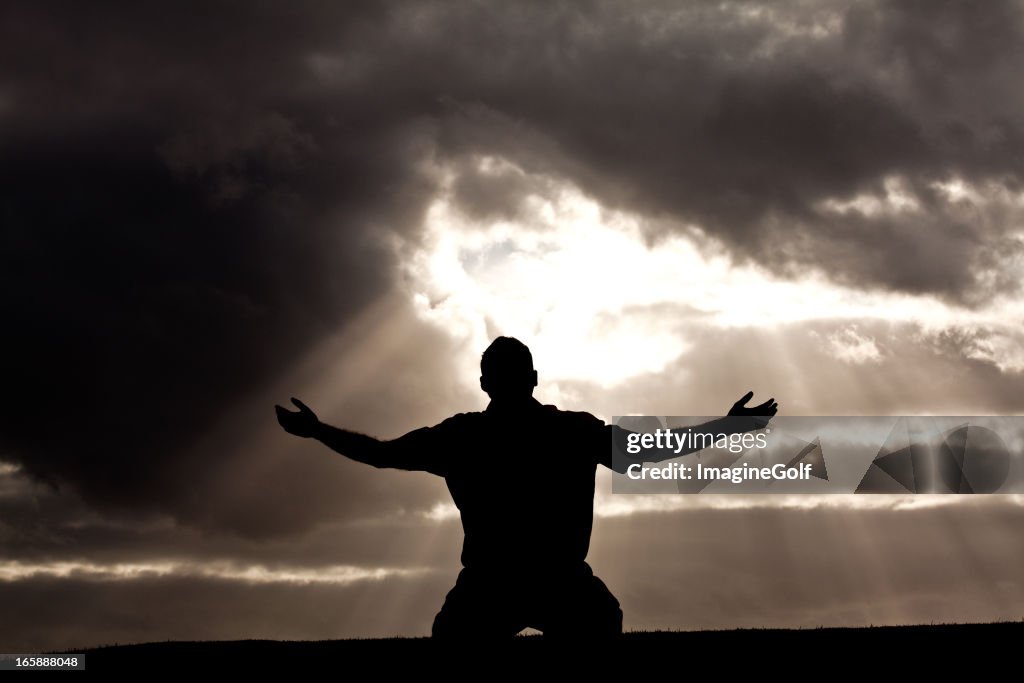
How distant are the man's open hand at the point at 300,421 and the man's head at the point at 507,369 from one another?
151cm

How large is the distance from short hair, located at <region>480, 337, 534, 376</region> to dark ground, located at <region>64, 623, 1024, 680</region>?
202cm

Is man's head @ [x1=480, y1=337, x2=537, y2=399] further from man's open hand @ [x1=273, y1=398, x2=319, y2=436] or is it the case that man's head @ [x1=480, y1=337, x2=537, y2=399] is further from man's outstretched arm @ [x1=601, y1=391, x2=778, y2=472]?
man's open hand @ [x1=273, y1=398, x2=319, y2=436]

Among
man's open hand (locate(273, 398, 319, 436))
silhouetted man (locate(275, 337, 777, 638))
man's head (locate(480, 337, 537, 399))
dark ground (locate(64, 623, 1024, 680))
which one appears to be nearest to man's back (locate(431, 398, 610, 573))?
silhouetted man (locate(275, 337, 777, 638))

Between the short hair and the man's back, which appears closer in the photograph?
the man's back

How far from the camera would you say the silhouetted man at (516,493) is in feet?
22.2

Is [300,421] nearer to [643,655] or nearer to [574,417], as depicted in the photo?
[574,417]

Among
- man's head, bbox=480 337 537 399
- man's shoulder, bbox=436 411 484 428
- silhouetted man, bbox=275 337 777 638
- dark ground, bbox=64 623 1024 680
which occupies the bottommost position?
dark ground, bbox=64 623 1024 680

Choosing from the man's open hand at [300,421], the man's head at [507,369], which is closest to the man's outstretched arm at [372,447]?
the man's open hand at [300,421]

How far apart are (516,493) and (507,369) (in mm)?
933

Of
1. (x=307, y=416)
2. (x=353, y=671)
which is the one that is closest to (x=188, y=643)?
(x=353, y=671)

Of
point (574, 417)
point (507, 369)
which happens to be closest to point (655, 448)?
point (574, 417)

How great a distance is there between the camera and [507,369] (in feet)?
23.5

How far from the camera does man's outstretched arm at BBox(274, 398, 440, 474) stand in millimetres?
7383

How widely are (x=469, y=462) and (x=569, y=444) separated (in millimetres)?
776
